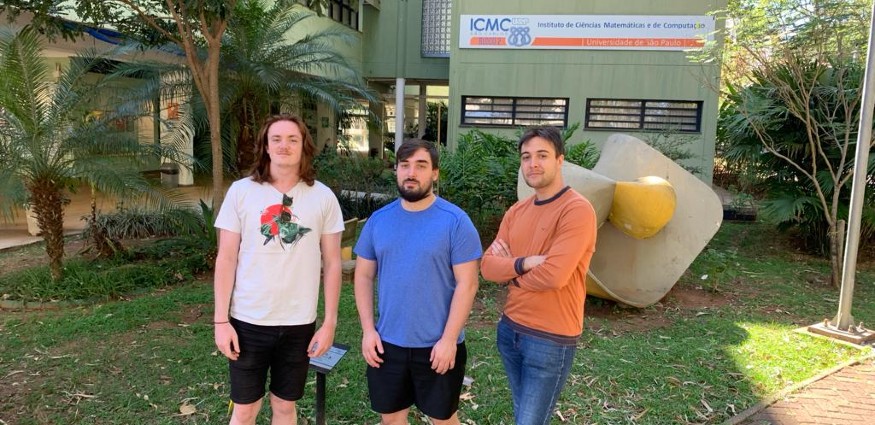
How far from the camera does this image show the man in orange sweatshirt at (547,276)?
2.35 metres

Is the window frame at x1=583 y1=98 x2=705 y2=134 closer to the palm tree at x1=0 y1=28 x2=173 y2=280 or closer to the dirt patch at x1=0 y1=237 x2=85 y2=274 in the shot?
the palm tree at x1=0 y1=28 x2=173 y2=280

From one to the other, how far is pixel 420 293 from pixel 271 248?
0.70 metres

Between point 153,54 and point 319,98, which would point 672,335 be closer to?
point 319,98

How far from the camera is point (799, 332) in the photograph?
521cm

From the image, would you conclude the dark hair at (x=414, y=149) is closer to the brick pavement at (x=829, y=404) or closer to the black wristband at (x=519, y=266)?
the black wristband at (x=519, y=266)

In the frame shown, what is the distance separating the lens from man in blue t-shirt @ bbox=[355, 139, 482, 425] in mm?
2369

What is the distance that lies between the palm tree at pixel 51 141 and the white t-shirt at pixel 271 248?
438 cm

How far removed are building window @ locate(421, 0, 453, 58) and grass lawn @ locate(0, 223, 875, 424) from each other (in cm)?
1352

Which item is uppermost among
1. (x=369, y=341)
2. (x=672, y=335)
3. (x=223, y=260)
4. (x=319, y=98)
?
(x=319, y=98)

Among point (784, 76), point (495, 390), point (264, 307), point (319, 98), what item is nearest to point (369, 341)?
point (264, 307)

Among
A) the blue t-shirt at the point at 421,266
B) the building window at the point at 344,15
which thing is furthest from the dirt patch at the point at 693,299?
the building window at the point at 344,15

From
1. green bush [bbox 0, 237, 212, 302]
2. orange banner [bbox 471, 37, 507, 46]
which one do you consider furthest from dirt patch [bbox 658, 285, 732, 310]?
orange banner [bbox 471, 37, 507, 46]

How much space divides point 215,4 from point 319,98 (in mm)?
5759

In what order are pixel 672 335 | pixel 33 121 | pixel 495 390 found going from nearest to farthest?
pixel 495 390 < pixel 672 335 < pixel 33 121
